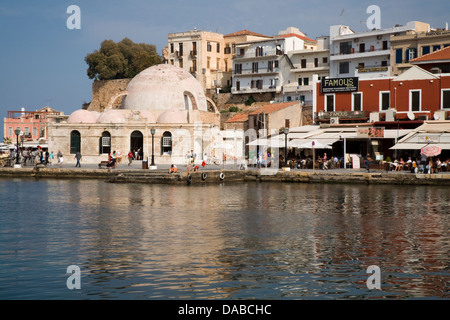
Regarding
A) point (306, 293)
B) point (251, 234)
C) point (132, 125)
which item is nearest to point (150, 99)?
point (132, 125)

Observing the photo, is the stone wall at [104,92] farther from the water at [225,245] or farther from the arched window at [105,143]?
the water at [225,245]

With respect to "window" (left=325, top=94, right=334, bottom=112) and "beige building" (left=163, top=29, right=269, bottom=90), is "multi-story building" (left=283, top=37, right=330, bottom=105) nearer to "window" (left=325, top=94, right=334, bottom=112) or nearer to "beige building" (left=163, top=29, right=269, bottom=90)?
"beige building" (left=163, top=29, right=269, bottom=90)

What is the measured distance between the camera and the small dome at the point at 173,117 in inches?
1880

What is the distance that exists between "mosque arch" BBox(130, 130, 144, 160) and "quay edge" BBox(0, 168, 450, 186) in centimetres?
805

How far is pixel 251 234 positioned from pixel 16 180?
25.8m

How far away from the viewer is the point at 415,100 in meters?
41.2

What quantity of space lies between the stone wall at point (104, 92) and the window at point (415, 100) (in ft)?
129

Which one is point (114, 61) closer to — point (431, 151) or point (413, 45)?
point (413, 45)

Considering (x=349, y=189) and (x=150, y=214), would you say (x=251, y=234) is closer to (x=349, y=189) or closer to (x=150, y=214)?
(x=150, y=214)

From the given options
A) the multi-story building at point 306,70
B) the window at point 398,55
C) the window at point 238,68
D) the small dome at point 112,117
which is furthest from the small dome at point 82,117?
the window at point 398,55

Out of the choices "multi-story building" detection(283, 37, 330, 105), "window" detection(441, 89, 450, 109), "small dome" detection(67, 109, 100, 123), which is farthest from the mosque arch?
"window" detection(441, 89, 450, 109)

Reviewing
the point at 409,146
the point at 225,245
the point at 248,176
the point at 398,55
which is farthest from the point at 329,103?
the point at 225,245

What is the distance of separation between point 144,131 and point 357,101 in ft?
53.7

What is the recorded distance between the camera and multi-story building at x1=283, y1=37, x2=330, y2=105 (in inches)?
2398
